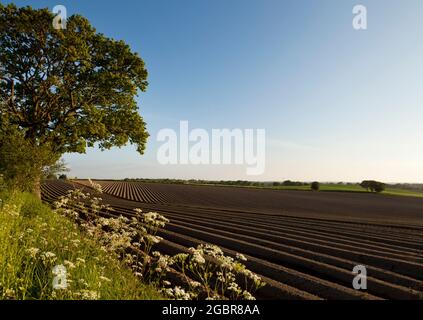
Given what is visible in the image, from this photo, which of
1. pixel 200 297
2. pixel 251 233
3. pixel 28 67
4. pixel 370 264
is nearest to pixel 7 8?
pixel 28 67

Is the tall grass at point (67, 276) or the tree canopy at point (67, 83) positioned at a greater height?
the tree canopy at point (67, 83)

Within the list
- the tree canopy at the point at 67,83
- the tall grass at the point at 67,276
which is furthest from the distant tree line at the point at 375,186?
the tall grass at the point at 67,276

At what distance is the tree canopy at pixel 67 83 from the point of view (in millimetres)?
18422

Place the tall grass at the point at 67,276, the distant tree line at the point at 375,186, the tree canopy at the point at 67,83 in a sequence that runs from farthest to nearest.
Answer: the distant tree line at the point at 375,186 → the tree canopy at the point at 67,83 → the tall grass at the point at 67,276

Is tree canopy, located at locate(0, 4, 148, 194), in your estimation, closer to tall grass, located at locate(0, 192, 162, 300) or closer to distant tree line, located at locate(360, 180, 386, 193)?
tall grass, located at locate(0, 192, 162, 300)

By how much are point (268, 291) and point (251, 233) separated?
4.90m

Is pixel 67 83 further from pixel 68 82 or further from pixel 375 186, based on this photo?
pixel 375 186

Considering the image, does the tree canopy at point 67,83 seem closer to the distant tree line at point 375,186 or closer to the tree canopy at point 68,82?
the tree canopy at point 68,82

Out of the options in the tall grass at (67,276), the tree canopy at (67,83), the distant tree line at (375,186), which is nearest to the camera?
the tall grass at (67,276)

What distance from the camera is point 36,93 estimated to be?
19453mm

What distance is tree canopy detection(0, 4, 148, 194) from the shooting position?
60.4 feet

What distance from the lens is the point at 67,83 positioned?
19.7 meters

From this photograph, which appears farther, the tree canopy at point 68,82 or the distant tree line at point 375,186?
the distant tree line at point 375,186
